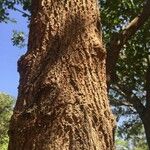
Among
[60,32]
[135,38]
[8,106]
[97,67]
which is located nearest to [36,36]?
[60,32]

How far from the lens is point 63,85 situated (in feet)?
11.8

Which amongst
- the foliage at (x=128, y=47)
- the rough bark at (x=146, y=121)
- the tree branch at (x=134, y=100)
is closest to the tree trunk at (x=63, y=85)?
the foliage at (x=128, y=47)

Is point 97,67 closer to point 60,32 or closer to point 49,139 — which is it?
point 60,32

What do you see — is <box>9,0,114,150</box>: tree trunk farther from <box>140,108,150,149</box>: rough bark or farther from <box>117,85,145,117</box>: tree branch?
<box>117,85,145,117</box>: tree branch

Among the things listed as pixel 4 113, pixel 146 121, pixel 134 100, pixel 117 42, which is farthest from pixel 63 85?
pixel 4 113

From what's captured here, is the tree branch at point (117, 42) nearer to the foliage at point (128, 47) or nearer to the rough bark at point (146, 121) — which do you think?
the foliage at point (128, 47)

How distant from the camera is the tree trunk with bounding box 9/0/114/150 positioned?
3342 mm

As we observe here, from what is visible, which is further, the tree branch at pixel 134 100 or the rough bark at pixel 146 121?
the tree branch at pixel 134 100

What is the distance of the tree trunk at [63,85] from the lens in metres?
3.34

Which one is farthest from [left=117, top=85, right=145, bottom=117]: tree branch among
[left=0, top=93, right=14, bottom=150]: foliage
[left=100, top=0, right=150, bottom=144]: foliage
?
[left=0, top=93, right=14, bottom=150]: foliage

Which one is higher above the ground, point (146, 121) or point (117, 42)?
point (146, 121)

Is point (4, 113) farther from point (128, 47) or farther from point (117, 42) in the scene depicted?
point (117, 42)

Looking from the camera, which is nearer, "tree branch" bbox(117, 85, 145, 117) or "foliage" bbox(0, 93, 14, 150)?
"tree branch" bbox(117, 85, 145, 117)

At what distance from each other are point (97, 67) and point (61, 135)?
0.94 metres
